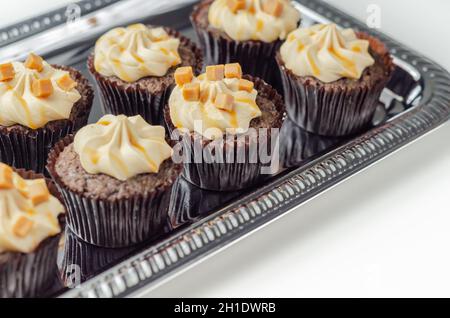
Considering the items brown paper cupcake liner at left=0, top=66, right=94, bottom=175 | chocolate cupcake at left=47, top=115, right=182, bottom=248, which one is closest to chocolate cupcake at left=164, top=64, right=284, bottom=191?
chocolate cupcake at left=47, top=115, right=182, bottom=248

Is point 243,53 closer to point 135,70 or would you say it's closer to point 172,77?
point 172,77

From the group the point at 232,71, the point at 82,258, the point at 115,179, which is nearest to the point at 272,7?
the point at 232,71

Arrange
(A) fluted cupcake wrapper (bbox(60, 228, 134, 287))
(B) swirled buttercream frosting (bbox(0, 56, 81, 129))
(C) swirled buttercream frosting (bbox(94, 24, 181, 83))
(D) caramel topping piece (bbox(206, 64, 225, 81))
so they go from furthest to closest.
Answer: (C) swirled buttercream frosting (bbox(94, 24, 181, 83)) → (D) caramel topping piece (bbox(206, 64, 225, 81)) → (B) swirled buttercream frosting (bbox(0, 56, 81, 129)) → (A) fluted cupcake wrapper (bbox(60, 228, 134, 287))

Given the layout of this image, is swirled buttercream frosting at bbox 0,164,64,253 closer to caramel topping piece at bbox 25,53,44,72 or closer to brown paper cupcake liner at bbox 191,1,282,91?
caramel topping piece at bbox 25,53,44,72

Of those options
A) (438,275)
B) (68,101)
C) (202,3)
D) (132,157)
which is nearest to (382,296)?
(438,275)

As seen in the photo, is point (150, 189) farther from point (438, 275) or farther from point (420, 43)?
point (420, 43)

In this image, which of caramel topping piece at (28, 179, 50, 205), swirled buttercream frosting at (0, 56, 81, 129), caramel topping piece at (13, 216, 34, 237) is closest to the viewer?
caramel topping piece at (13, 216, 34, 237)

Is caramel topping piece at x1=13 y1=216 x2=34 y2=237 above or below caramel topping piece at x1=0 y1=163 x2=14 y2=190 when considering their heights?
below
